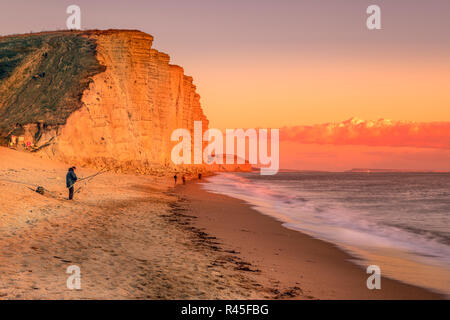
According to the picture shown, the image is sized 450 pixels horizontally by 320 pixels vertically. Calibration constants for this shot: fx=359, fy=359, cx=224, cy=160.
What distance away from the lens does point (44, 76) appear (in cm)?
4553

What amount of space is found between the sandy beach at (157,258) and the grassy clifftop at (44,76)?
88.9 feet

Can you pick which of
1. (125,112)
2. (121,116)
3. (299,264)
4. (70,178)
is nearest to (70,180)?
(70,178)

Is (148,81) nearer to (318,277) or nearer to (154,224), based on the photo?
(154,224)

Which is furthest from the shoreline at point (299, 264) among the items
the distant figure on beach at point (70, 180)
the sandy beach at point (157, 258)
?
the distant figure on beach at point (70, 180)

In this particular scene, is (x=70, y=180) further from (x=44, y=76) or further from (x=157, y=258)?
(x=44, y=76)

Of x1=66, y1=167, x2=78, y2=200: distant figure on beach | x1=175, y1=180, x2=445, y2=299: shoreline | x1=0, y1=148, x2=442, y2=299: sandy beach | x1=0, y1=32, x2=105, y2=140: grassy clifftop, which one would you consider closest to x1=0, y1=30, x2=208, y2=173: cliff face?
x1=0, y1=32, x2=105, y2=140: grassy clifftop

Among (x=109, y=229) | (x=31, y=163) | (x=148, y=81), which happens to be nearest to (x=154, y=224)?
(x=109, y=229)

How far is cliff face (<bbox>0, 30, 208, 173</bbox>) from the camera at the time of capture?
3744cm

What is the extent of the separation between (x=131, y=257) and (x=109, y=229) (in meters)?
3.48

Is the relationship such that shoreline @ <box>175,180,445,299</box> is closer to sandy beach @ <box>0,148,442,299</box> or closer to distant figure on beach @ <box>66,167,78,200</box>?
Answer: sandy beach @ <box>0,148,442,299</box>

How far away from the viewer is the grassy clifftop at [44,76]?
39.8 metres

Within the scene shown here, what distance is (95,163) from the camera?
38.9 metres

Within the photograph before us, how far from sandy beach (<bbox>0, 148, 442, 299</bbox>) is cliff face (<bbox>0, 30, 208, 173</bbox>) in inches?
913

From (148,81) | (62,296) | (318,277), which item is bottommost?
(318,277)
